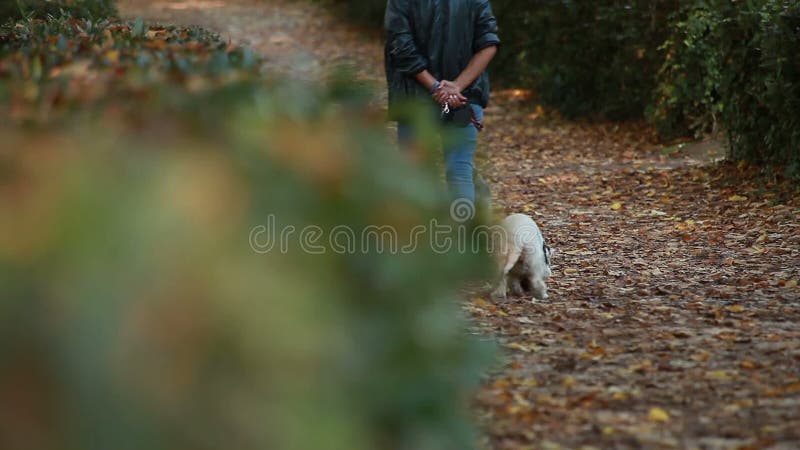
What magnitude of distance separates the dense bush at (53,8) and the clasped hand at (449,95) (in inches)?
95.6

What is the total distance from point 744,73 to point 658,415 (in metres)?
5.98

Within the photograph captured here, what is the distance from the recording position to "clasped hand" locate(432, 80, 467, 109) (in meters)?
6.58

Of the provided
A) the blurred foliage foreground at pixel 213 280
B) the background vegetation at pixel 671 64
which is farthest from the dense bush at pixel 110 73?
the background vegetation at pixel 671 64

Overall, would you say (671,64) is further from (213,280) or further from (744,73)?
(213,280)

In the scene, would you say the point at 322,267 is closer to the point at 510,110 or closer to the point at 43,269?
the point at 43,269

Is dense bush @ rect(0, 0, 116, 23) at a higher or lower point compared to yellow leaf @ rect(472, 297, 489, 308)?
higher

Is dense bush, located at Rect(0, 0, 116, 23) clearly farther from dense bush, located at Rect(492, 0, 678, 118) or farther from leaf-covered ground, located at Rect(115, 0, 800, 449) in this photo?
dense bush, located at Rect(492, 0, 678, 118)

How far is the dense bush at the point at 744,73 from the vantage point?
880cm

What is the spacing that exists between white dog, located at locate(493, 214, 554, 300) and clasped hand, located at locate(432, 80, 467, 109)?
736mm

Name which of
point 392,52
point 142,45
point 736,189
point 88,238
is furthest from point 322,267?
point 736,189

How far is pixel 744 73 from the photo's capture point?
9641mm

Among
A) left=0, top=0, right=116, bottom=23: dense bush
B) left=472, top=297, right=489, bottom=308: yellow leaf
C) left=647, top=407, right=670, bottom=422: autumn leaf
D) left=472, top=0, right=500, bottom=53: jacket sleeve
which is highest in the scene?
left=472, top=0, right=500, bottom=53: jacket sleeve

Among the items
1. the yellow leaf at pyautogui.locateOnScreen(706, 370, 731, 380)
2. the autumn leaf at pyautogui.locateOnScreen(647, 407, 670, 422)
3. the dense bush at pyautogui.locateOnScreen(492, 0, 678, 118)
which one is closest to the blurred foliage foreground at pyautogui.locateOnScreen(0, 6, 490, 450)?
the autumn leaf at pyautogui.locateOnScreen(647, 407, 670, 422)

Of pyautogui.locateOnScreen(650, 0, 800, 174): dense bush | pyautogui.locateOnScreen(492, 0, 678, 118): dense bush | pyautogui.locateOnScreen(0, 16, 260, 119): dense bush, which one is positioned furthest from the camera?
pyautogui.locateOnScreen(492, 0, 678, 118): dense bush
